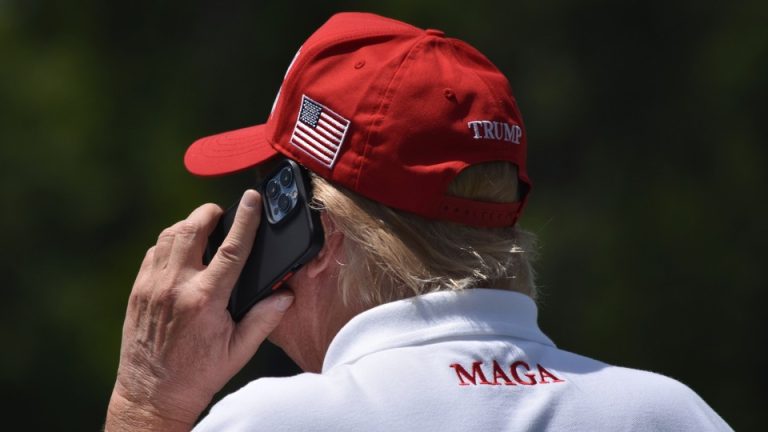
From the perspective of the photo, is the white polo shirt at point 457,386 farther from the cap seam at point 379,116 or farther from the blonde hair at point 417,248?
the cap seam at point 379,116

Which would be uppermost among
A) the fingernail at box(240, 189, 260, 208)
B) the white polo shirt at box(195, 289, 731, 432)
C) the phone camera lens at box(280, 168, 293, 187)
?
the phone camera lens at box(280, 168, 293, 187)

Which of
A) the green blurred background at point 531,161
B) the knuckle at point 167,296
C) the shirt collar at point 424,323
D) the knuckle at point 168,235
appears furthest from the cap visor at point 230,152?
the green blurred background at point 531,161

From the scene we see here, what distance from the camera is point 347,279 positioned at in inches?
74.8

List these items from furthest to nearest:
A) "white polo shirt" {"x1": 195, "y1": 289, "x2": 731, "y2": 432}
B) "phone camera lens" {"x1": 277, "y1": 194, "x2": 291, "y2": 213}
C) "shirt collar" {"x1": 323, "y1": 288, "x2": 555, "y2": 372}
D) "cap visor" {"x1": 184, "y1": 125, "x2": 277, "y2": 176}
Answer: "cap visor" {"x1": 184, "y1": 125, "x2": 277, "y2": 176}
"phone camera lens" {"x1": 277, "y1": 194, "x2": 291, "y2": 213}
"shirt collar" {"x1": 323, "y1": 288, "x2": 555, "y2": 372}
"white polo shirt" {"x1": 195, "y1": 289, "x2": 731, "y2": 432}

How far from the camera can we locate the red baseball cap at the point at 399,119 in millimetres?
1860

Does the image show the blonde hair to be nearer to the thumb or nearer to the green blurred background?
the thumb

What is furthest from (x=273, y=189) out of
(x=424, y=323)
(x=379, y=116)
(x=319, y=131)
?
(x=424, y=323)

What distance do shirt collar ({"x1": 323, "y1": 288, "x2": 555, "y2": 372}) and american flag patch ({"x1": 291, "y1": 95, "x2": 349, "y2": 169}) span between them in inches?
11.2

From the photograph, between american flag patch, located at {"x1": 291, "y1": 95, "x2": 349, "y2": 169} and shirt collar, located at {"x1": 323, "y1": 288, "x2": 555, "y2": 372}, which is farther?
american flag patch, located at {"x1": 291, "y1": 95, "x2": 349, "y2": 169}

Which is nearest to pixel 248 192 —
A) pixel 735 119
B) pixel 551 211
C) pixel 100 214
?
pixel 100 214

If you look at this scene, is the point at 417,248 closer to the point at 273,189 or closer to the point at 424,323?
the point at 424,323

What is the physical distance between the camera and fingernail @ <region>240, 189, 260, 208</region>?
2.02 metres

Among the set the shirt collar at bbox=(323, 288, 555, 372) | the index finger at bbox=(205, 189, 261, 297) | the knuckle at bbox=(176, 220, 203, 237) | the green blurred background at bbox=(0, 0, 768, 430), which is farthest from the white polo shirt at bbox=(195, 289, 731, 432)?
the green blurred background at bbox=(0, 0, 768, 430)

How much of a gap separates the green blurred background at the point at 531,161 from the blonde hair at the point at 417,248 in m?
4.58
